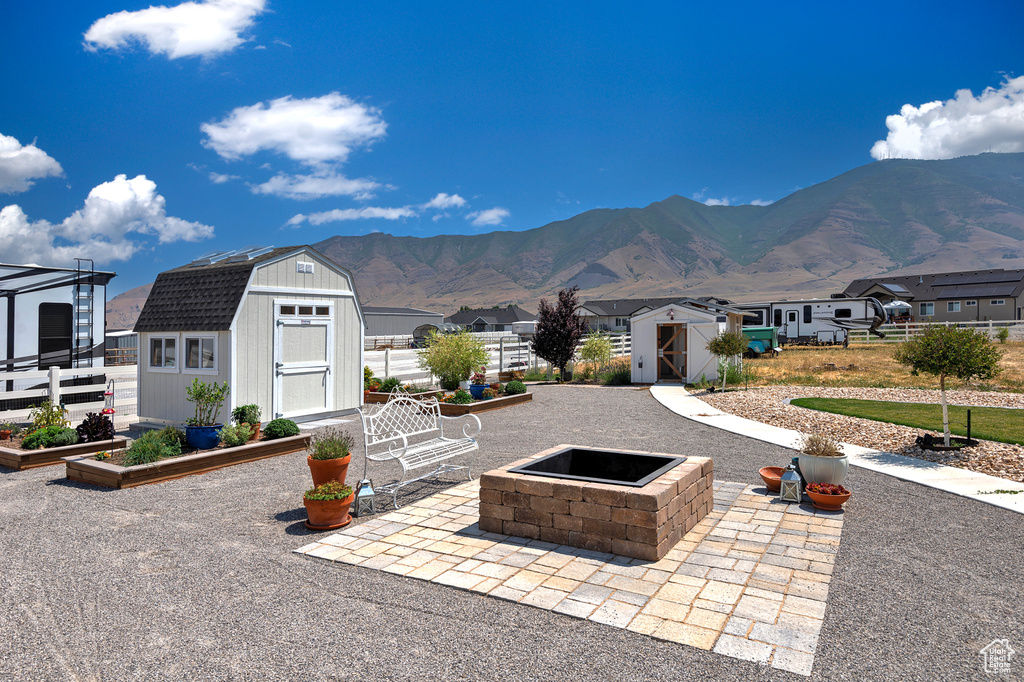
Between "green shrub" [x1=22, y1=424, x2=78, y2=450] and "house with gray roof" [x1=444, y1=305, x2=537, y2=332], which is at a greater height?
"house with gray roof" [x1=444, y1=305, x2=537, y2=332]

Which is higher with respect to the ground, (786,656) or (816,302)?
(816,302)

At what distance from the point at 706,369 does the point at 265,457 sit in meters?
14.7

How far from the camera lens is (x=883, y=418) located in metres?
11.4

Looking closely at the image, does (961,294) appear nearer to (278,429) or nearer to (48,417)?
(278,429)

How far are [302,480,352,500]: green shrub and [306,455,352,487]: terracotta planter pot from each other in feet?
1.18

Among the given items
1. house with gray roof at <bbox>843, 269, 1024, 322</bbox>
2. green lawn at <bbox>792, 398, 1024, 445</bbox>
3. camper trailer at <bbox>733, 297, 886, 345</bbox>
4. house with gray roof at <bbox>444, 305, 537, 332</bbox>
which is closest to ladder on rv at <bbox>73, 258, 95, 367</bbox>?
green lawn at <bbox>792, 398, 1024, 445</bbox>

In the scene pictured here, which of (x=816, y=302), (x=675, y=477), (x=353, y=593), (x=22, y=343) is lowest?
(x=353, y=593)

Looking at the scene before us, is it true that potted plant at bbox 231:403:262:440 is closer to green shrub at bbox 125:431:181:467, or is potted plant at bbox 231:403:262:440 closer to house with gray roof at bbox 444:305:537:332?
green shrub at bbox 125:431:181:467

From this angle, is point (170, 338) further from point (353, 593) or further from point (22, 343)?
point (353, 593)

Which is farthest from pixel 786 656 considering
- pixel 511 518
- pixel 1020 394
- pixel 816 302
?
pixel 816 302

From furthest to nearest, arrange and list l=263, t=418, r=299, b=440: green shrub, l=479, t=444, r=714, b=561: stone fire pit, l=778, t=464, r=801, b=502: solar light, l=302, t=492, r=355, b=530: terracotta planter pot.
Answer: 1. l=263, t=418, r=299, b=440: green shrub
2. l=778, t=464, r=801, b=502: solar light
3. l=302, t=492, r=355, b=530: terracotta planter pot
4. l=479, t=444, r=714, b=561: stone fire pit

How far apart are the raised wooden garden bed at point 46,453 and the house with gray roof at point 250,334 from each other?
192 cm

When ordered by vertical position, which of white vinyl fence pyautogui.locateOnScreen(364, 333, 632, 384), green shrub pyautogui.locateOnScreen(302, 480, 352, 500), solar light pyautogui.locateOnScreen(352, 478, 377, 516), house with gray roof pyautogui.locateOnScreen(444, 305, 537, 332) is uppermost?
house with gray roof pyautogui.locateOnScreen(444, 305, 537, 332)

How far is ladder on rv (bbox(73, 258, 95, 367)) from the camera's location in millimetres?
11977
